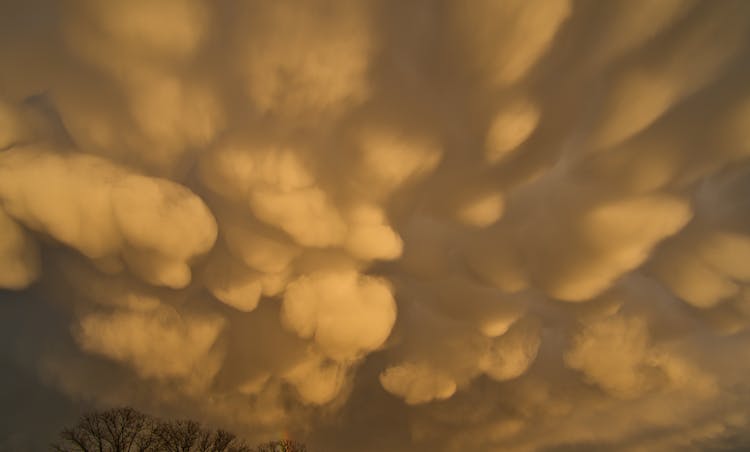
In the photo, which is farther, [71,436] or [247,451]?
[247,451]

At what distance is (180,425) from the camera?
72812mm

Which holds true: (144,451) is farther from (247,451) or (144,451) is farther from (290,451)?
(290,451)

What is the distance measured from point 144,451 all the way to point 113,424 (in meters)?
5.70

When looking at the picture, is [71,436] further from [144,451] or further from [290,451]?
[290,451]

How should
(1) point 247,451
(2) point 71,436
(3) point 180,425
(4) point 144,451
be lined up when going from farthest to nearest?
(1) point 247,451
(3) point 180,425
(4) point 144,451
(2) point 71,436

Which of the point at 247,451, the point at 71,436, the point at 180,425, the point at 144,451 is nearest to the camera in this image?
the point at 71,436

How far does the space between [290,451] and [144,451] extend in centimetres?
2376

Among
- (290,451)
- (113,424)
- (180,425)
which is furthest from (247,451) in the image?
(113,424)

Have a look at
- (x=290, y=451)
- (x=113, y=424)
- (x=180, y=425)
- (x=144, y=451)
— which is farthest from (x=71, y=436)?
(x=290, y=451)

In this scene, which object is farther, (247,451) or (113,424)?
(247,451)

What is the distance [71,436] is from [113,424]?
4.84m

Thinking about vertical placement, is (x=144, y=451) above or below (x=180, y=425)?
below

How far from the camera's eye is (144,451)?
67.4 metres

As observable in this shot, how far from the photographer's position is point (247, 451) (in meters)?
79.9
